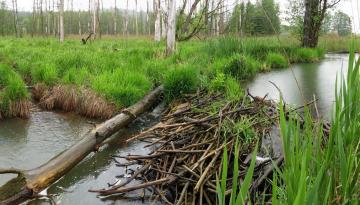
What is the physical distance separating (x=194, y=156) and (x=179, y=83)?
306cm

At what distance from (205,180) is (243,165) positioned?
1.48 ft

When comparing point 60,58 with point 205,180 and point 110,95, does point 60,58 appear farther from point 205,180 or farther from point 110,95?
point 205,180

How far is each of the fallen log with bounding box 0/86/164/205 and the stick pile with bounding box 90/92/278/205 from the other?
52cm

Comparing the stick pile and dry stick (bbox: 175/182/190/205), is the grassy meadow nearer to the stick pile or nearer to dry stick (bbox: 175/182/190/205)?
the stick pile

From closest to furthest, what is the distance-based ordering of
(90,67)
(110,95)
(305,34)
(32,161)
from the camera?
1. (32,161)
2. (110,95)
3. (90,67)
4. (305,34)

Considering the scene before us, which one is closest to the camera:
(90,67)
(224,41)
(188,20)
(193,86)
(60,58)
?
(193,86)

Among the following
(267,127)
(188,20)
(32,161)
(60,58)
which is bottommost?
(32,161)

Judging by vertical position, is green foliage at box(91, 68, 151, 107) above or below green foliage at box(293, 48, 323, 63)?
below

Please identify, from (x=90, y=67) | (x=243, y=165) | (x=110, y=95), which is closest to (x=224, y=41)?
(x=90, y=67)

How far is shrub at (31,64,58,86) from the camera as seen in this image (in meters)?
7.44

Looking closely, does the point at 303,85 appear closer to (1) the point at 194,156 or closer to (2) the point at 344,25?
(1) the point at 194,156

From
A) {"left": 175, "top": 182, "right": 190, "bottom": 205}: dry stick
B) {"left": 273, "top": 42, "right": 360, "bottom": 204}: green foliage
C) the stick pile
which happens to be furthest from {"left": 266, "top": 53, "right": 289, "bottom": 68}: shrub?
{"left": 273, "top": 42, "right": 360, "bottom": 204}: green foliage

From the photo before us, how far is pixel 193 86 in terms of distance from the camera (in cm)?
688

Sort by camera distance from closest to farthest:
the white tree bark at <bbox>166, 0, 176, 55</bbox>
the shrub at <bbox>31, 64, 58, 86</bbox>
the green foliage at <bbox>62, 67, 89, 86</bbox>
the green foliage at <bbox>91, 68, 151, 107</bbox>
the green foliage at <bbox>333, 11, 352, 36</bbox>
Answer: the green foliage at <bbox>333, 11, 352, 36</bbox> → the green foliage at <bbox>91, 68, 151, 107</bbox> → the green foliage at <bbox>62, 67, 89, 86</bbox> → the shrub at <bbox>31, 64, 58, 86</bbox> → the white tree bark at <bbox>166, 0, 176, 55</bbox>
